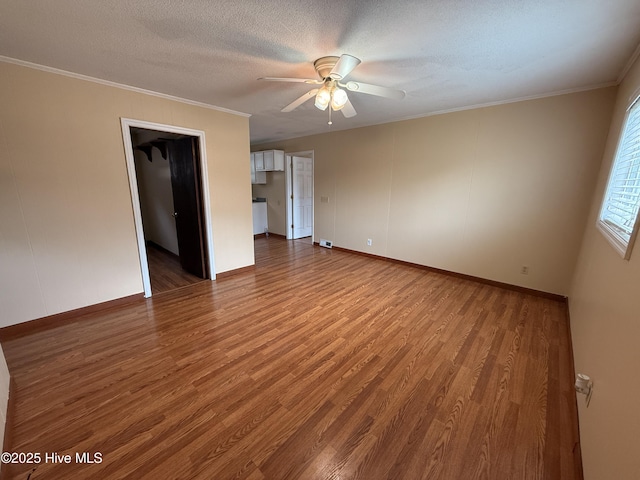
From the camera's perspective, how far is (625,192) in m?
1.74

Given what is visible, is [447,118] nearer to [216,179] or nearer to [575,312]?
[575,312]

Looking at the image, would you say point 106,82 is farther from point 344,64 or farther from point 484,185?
point 484,185

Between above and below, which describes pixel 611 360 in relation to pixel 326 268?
above

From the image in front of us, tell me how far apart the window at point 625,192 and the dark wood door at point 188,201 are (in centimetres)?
396

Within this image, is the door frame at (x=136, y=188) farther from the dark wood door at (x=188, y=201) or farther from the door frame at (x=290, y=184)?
the door frame at (x=290, y=184)

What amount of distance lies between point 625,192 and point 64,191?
183 inches

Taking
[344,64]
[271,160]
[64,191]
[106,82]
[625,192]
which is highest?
[106,82]

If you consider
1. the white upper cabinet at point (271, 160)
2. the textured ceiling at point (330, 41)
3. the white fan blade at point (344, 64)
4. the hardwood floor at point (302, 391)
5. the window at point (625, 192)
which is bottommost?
the hardwood floor at point (302, 391)

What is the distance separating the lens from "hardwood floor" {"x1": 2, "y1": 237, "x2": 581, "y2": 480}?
129 cm

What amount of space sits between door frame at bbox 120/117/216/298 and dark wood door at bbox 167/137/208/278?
0.23ft

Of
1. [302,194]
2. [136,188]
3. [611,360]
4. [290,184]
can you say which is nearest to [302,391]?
[611,360]

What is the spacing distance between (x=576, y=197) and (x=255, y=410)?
3.81 meters

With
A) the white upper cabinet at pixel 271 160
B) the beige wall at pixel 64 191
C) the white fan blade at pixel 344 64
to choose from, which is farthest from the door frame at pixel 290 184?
the white fan blade at pixel 344 64

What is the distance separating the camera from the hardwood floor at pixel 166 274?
11.2ft
